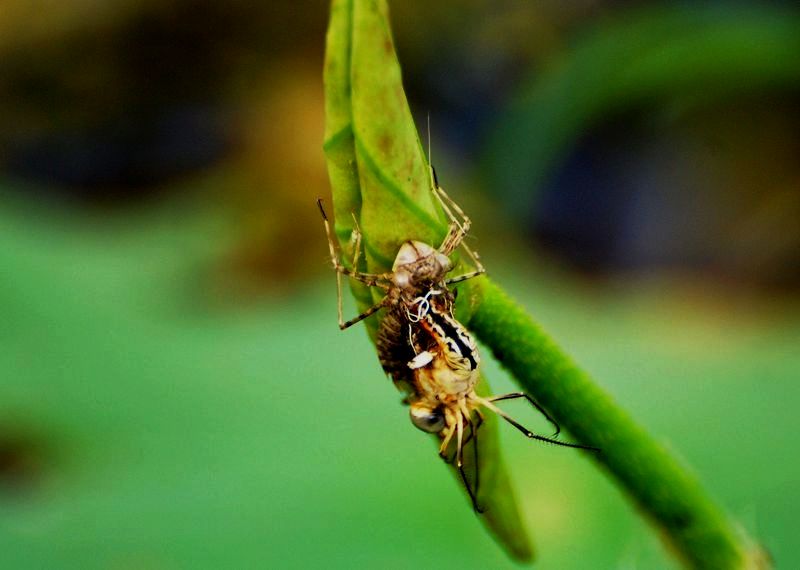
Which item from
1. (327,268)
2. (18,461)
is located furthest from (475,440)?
(327,268)

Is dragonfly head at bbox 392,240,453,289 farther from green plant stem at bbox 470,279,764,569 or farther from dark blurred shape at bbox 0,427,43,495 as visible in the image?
dark blurred shape at bbox 0,427,43,495

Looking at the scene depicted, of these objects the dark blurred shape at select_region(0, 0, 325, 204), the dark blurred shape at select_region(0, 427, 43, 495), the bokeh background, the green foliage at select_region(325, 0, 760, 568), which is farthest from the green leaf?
the dark blurred shape at select_region(0, 0, 325, 204)

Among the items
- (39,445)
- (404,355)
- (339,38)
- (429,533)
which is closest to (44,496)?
(39,445)

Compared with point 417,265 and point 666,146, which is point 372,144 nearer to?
point 417,265

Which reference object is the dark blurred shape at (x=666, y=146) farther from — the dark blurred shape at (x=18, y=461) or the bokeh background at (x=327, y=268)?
the dark blurred shape at (x=18, y=461)

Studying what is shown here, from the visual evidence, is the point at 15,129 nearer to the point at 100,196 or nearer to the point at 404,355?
the point at 100,196

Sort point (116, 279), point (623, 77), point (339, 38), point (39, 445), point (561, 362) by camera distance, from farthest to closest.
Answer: point (623, 77) < point (116, 279) < point (39, 445) < point (561, 362) < point (339, 38)

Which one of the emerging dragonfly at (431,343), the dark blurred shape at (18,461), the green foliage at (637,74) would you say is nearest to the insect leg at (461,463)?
the emerging dragonfly at (431,343)

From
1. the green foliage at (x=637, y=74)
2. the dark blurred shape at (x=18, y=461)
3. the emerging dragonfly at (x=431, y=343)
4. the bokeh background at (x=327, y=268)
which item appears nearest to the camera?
the emerging dragonfly at (x=431, y=343)
